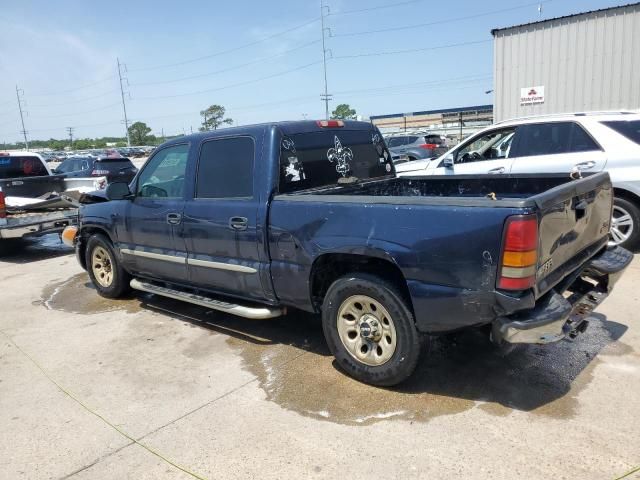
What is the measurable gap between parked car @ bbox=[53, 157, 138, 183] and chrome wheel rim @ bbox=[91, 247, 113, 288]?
36.0ft

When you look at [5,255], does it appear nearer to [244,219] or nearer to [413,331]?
[244,219]

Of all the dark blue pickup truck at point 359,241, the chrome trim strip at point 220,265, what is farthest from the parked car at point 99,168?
the chrome trim strip at point 220,265

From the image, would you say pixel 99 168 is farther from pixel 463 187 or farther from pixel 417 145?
pixel 463 187

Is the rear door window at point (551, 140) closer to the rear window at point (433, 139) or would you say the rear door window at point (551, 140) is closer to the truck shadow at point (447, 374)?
the truck shadow at point (447, 374)

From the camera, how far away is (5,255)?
32.3 ft

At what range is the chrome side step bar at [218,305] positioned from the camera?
430cm

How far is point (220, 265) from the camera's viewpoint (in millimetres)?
4551

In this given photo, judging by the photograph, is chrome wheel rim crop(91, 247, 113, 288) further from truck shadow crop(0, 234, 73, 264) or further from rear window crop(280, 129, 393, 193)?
truck shadow crop(0, 234, 73, 264)

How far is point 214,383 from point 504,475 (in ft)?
7.14

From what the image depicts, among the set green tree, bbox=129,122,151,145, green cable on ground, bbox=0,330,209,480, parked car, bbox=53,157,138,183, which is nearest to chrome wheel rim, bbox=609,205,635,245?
green cable on ground, bbox=0,330,209,480

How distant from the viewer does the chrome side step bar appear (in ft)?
14.1

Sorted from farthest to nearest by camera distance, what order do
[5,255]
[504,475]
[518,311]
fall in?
[5,255] < [518,311] < [504,475]

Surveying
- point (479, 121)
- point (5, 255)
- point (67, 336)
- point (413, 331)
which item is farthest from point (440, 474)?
point (479, 121)

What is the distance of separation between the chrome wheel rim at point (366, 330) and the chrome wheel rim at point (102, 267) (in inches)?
141
